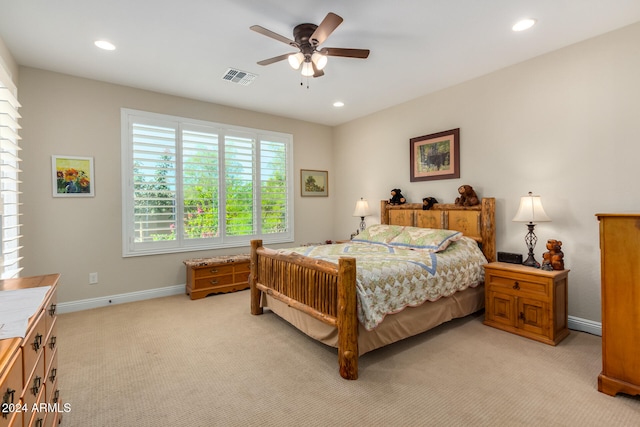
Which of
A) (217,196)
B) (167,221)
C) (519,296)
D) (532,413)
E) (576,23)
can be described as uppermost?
(576,23)

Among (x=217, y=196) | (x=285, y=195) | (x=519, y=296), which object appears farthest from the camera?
(x=285, y=195)

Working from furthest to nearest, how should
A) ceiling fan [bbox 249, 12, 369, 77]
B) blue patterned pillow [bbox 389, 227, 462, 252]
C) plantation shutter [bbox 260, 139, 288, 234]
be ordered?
plantation shutter [bbox 260, 139, 288, 234], blue patterned pillow [bbox 389, 227, 462, 252], ceiling fan [bbox 249, 12, 369, 77]

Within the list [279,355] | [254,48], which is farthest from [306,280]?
[254,48]

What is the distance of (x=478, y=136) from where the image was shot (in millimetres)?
3770

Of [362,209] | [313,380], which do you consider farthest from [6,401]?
[362,209]

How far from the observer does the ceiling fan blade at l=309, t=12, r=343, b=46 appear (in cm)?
208

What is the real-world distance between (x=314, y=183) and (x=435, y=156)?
2302 mm

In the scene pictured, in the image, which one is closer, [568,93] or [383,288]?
[383,288]

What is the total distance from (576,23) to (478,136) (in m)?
1.35

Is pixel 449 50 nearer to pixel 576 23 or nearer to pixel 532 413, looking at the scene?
pixel 576 23

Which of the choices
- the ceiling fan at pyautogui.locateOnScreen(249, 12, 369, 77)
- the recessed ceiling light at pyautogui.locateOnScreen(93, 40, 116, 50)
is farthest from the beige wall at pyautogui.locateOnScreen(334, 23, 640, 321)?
the recessed ceiling light at pyautogui.locateOnScreen(93, 40, 116, 50)

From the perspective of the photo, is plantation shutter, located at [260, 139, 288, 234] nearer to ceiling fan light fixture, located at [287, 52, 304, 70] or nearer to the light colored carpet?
the light colored carpet

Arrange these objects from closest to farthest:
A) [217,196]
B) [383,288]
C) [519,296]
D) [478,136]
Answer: [383,288], [519,296], [478,136], [217,196]

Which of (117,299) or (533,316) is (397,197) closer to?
(533,316)
